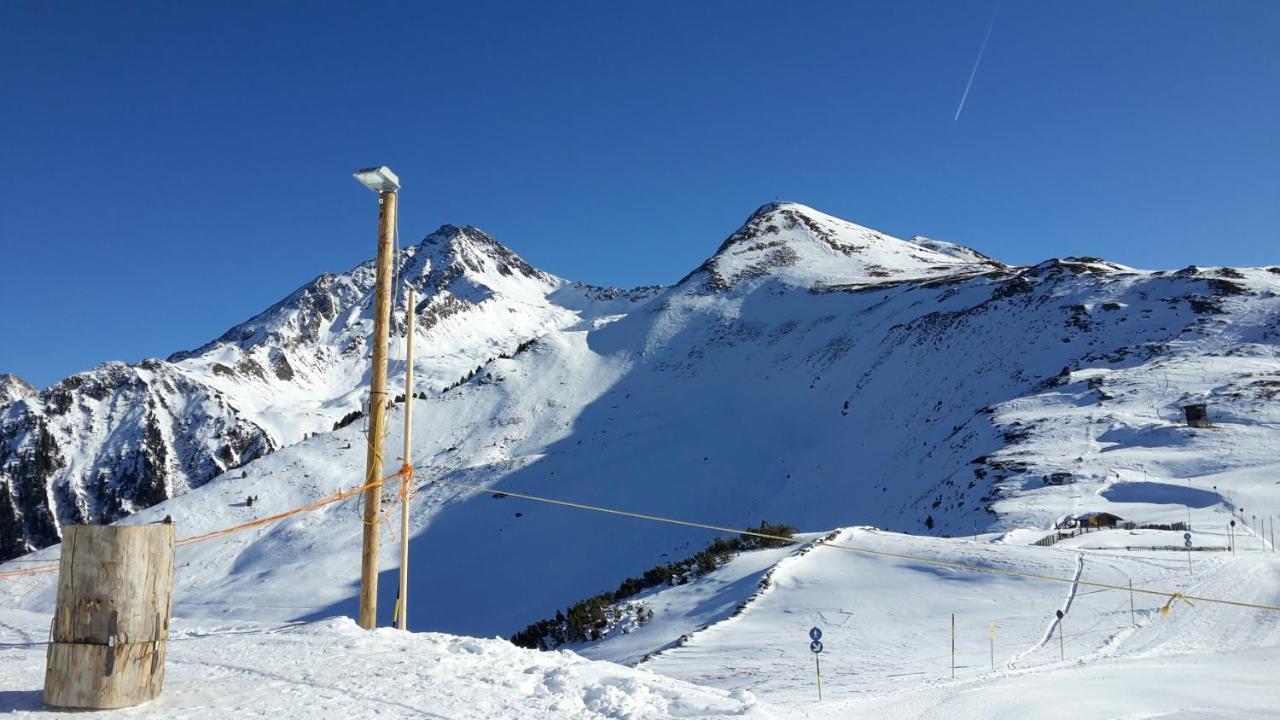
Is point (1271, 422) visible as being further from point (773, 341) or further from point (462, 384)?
point (462, 384)

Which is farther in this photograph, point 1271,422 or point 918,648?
point 1271,422

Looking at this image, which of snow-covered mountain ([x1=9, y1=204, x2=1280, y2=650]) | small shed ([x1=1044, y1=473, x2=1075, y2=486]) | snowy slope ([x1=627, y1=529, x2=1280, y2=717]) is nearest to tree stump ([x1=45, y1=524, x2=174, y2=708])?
snowy slope ([x1=627, y1=529, x2=1280, y2=717])

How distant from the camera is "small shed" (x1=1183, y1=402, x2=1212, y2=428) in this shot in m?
38.5

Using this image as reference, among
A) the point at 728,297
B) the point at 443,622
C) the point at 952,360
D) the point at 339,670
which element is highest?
the point at 728,297

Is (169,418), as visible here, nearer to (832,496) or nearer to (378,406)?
(832,496)

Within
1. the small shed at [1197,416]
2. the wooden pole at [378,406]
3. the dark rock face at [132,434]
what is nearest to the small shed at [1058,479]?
the small shed at [1197,416]

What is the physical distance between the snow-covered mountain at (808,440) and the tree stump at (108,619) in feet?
82.4

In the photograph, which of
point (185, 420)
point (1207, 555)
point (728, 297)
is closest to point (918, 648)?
point (1207, 555)

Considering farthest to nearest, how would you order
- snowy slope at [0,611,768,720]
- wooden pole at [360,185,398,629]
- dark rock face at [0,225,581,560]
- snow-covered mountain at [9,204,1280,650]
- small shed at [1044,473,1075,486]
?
dark rock face at [0,225,581,560], snow-covered mountain at [9,204,1280,650], small shed at [1044,473,1075,486], wooden pole at [360,185,398,629], snowy slope at [0,611,768,720]

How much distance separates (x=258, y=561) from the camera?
5409 centimetres

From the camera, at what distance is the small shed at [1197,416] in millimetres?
38500

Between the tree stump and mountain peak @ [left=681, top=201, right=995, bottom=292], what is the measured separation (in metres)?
94.0

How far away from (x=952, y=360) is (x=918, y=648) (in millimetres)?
44899

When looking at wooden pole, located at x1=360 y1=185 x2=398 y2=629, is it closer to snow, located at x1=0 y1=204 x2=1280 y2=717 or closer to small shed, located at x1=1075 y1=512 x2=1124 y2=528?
snow, located at x1=0 y1=204 x2=1280 y2=717
